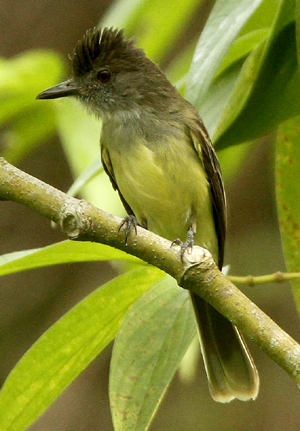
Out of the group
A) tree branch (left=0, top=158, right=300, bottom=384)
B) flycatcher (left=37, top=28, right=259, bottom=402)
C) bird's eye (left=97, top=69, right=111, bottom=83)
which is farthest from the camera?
bird's eye (left=97, top=69, right=111, bottom=83)

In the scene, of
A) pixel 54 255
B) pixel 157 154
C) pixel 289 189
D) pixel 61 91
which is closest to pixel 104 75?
pixel 61 91

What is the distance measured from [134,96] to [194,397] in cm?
306

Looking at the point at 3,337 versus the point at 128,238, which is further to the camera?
the point at 3,337

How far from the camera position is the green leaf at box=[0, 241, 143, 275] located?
1.41 meters

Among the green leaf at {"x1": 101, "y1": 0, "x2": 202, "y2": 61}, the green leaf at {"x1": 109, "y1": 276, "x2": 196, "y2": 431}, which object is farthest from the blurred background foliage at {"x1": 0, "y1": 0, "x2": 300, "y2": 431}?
the green leaf at {"x1": 109, "y1": 276, "x2": 196, "y2": 431}

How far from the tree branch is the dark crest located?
1327mm

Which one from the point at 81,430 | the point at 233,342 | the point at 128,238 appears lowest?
the point at 81,430

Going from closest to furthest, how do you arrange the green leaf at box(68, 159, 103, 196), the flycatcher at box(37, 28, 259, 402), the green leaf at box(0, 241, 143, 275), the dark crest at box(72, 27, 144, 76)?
the green leaf at box(0, 241, 143, 275) < the green leaf at box(68, 159, 103, 196) < the flycatcher at box(37, 28, 259, 402) < the dark crest at box(72, 27, 144, 76)

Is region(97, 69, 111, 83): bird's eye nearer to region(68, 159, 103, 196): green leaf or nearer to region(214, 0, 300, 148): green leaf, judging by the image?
region(68, 159, 103, 196): green leaf

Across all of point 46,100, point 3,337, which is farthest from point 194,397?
point 46,100

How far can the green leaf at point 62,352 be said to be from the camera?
150 cm

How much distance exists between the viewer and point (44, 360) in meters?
1.51

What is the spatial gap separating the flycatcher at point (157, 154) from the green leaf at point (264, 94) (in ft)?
1.99

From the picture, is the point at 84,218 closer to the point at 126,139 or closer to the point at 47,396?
the point at 47,396
